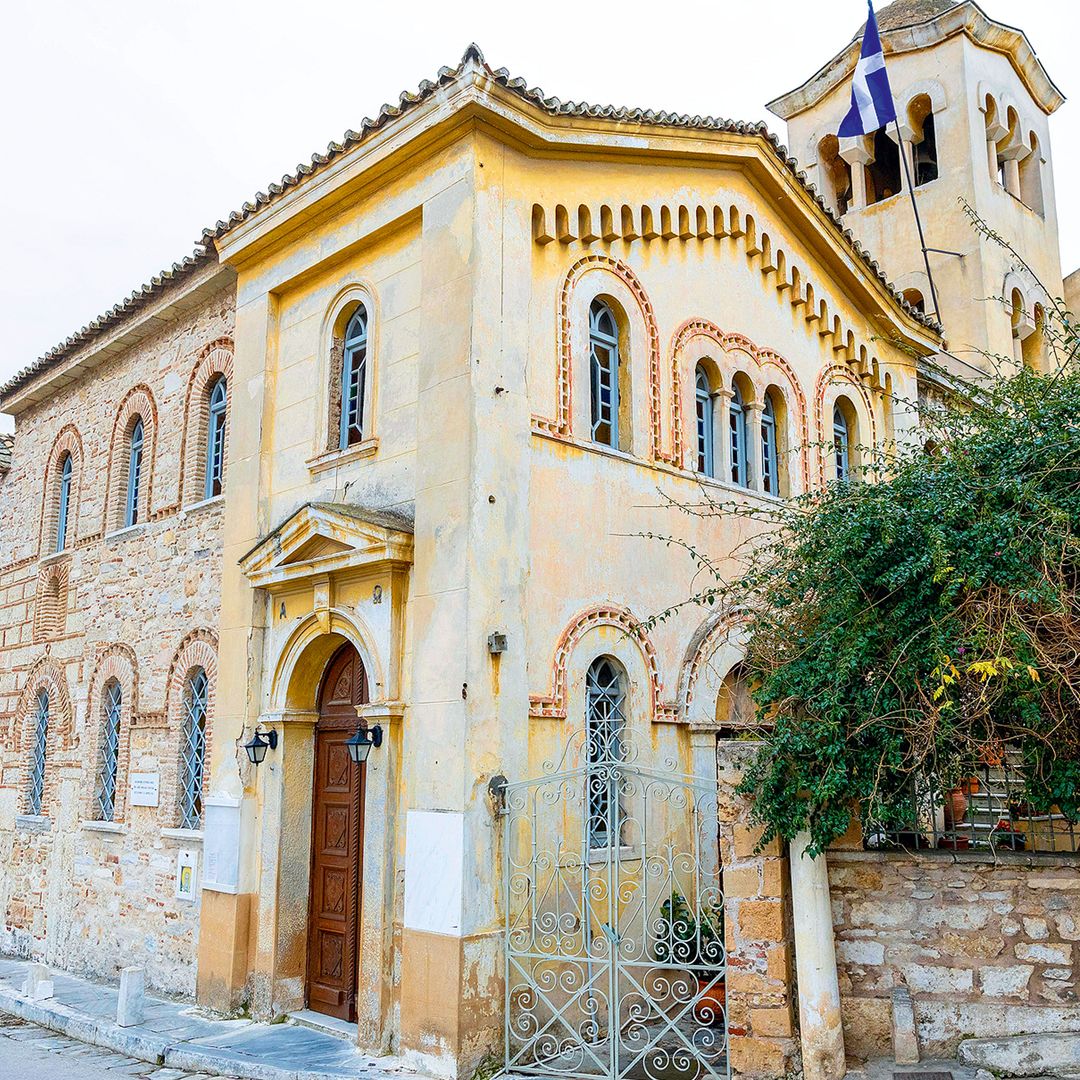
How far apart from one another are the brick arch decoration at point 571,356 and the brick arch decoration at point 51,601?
8687 millimetres

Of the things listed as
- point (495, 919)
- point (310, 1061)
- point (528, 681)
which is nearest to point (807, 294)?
point (528, 681)

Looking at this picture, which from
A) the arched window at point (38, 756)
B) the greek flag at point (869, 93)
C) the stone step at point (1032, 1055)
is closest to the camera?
the stone step at point (1032, 1055)

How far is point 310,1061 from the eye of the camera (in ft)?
25.8

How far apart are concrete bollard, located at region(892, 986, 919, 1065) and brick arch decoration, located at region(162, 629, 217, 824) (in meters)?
7.16

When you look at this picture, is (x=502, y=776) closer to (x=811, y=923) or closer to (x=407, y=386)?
(x=811, y=923)

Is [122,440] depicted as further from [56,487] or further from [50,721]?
[50,721]

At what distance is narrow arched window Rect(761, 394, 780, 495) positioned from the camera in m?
11.8

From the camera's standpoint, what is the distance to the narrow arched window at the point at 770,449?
11.8 meters

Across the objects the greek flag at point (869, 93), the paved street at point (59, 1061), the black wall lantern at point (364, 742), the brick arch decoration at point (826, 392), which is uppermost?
the greek flag at point (869, 93)

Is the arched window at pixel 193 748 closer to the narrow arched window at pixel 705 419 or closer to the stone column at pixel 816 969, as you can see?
the narrow arched window at pixel 705 419

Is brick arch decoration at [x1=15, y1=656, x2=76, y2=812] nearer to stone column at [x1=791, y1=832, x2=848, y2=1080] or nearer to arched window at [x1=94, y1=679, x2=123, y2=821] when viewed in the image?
arched window at [x1=94, y1=679, x2=123, y2=821]

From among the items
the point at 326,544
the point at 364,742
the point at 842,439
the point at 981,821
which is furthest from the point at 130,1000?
the point at 842,439

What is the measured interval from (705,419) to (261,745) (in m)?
5.52

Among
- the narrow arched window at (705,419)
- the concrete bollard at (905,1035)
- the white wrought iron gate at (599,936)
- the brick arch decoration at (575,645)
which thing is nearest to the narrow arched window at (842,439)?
the narrow arched window at (705,419)
